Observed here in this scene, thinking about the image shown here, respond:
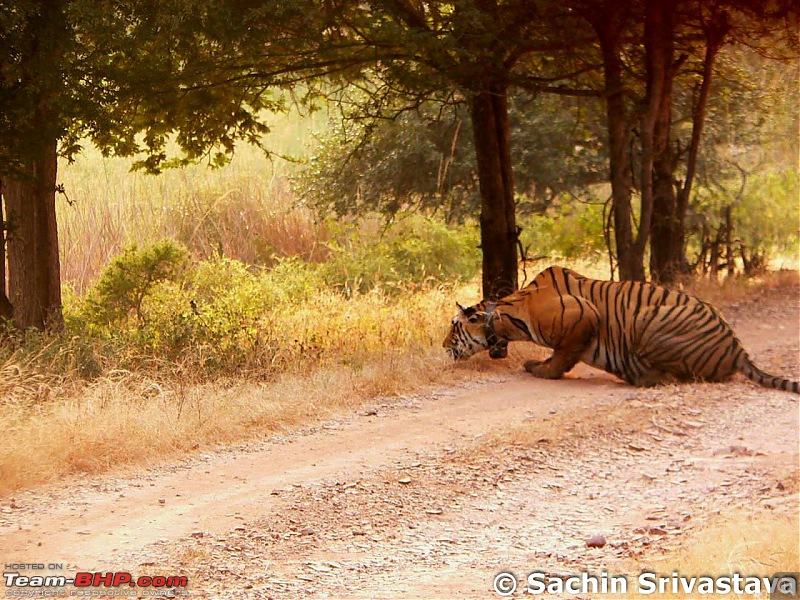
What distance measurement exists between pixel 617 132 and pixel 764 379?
3.94m

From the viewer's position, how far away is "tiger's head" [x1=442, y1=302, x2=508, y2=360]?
10.4m

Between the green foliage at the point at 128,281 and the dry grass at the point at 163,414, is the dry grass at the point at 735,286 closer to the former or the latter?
the dry grass at the point at 163,414

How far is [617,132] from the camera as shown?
1241cm

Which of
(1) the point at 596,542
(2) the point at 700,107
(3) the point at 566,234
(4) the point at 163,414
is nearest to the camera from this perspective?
(1) the point at 596,542

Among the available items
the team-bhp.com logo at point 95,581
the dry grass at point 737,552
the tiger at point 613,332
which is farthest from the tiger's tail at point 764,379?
the team-bhp.com logo at point 95,581

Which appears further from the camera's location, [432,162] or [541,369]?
[432,162]

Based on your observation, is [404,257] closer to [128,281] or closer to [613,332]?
[128,281]

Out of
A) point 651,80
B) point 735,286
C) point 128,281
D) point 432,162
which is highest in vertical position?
point 651,80

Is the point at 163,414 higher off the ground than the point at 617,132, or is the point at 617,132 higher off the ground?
the point at 617,132

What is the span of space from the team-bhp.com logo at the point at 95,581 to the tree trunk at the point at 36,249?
6923 millimetres

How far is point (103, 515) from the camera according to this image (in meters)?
A: 6.10

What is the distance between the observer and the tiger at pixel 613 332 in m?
9.68

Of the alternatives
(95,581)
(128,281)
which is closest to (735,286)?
(128,281)

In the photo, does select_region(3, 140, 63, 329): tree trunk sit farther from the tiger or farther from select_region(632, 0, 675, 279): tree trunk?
select_region(632, 0, 675, 279): tree trunk
